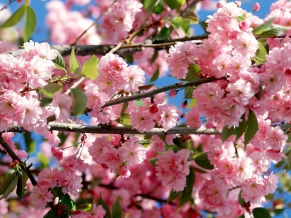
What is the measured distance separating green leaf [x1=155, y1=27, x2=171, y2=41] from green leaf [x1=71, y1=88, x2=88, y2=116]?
3.97 feet

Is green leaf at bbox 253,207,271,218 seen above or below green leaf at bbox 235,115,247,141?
below

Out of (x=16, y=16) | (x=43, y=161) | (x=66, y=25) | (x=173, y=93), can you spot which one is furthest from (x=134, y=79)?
(x=66, y=25)

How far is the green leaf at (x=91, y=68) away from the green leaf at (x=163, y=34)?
1.13m

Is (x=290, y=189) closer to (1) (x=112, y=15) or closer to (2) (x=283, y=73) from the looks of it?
(1) (x=112, y=15)

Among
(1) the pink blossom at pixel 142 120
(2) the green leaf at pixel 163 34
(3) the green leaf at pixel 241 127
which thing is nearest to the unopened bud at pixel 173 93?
(1) the pink blossom at pixel 142 120

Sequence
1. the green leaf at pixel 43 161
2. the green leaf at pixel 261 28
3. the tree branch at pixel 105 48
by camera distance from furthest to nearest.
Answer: the green leaf at pixel 43 161
the tree branch at pixel 105 48
the green leaf at pixel 261 28

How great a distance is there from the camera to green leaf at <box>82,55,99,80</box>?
5.47 feet

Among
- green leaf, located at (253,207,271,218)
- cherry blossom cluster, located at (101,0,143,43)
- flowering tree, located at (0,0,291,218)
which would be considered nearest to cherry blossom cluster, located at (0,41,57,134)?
flowering tree, located at (0,0,291,218)

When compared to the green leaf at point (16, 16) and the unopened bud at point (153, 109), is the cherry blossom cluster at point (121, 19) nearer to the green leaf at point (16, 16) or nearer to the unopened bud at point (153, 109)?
the green leaf at point (16, 16)

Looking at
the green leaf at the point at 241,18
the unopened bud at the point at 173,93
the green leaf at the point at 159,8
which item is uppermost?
the green leaf at the point at 241,18

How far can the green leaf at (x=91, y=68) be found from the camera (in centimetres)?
167

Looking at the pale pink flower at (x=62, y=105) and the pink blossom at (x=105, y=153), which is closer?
the pale pink flower at (x=62, y=105)

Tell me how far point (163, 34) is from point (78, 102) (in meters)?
1.27

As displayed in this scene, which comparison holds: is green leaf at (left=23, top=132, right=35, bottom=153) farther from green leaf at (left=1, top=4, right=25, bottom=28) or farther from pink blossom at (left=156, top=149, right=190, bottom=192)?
pink blossom at (left=156, top=149, right=190, bottom=192)
